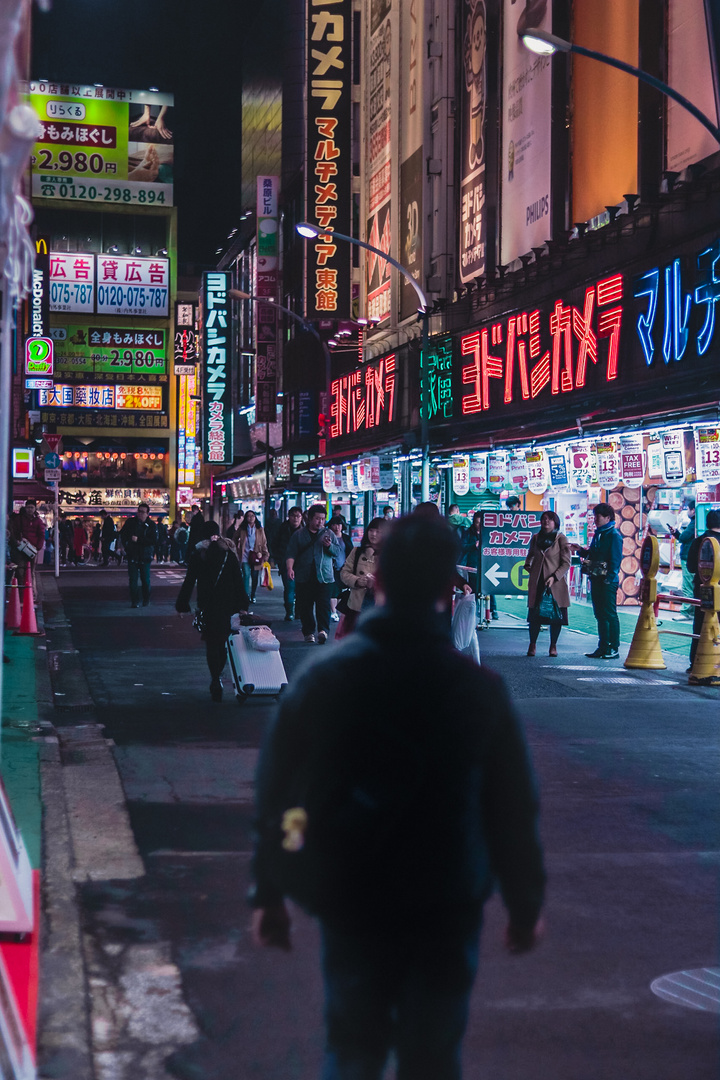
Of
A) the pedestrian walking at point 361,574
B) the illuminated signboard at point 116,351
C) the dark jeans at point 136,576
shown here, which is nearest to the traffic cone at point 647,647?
the pedestrian walking at point 361,574

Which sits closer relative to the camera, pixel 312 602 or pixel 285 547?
pixel 312 602

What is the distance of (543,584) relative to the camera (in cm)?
1631

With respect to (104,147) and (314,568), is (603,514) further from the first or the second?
(104,147)

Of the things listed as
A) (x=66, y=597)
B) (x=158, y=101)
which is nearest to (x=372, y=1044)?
(x=66, y=597)

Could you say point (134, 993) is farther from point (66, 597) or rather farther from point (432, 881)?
point (66, 597)

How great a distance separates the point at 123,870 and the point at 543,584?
10543mm

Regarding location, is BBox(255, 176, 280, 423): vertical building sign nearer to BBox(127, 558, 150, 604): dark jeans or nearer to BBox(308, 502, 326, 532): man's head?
BBox(127, 558, 150, 604): dark jeans

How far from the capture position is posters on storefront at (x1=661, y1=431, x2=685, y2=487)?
1476 centimetres

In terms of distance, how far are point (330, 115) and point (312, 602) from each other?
1919cm

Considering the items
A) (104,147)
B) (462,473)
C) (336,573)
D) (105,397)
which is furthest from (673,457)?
(104,147)

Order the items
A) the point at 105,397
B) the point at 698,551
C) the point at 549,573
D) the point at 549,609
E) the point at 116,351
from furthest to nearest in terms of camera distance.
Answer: the point at 116,351 < the point at 105,397 < the point at 549,609 < the point at 549,573 < the point at 698,551

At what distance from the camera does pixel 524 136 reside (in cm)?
2264

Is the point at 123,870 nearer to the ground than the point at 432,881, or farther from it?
nearer to the ground

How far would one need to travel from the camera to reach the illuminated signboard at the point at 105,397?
75938 mm
